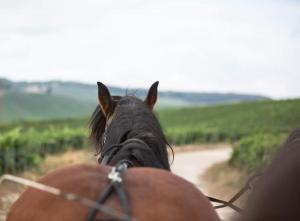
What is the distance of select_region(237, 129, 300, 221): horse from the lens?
2.34m

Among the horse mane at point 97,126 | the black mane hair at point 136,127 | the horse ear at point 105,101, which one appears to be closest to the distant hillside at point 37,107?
the horse mane at point 97,126

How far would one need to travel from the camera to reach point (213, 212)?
2943mm

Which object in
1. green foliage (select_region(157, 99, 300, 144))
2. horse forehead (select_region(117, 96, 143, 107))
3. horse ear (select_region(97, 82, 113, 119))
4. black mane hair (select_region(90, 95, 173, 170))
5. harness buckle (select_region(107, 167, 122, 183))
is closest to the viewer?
harness buckle (select_region(107, 167, 122, 183))

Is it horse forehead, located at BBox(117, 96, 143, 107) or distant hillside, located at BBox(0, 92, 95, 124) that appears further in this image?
distant hillside, located at BBox(0, 92, 95, 124)

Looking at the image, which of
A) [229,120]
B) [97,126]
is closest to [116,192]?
[97,126]

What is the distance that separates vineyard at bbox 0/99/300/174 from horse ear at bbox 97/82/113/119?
1.91 ft

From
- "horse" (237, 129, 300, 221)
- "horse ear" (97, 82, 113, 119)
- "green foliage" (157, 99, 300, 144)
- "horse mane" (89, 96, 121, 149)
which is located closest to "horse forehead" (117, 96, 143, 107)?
"horse ear" (97, 82, 113, 119)

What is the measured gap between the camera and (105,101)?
436cm

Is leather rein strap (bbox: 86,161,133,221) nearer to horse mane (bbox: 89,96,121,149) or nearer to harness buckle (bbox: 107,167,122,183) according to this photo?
harness buckle (bbox: 107,167,122,183)

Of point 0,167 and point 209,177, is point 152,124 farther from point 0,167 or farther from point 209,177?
point 209,177

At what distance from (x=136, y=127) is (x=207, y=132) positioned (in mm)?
46187

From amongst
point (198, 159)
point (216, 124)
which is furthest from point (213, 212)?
point (216, 124)

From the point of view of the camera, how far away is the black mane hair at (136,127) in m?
3.70

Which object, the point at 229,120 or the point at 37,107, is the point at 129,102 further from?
the point at 37,107
